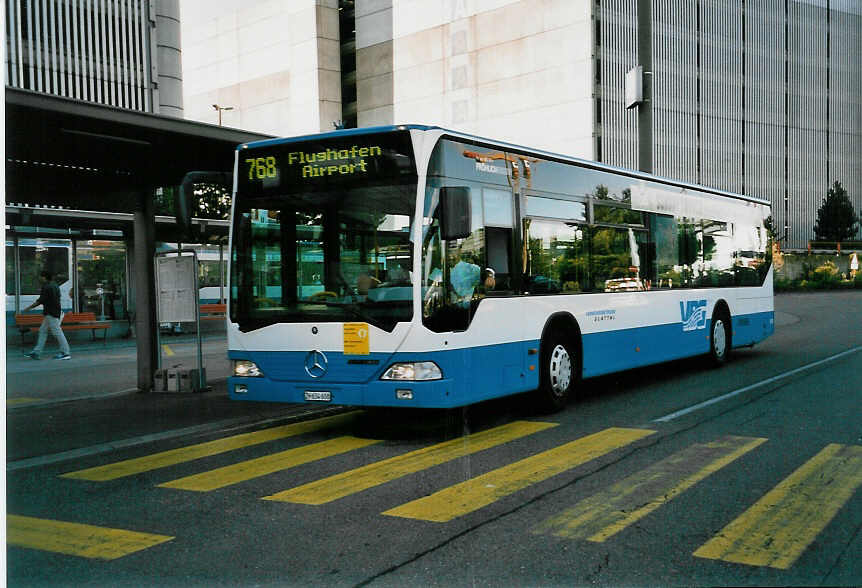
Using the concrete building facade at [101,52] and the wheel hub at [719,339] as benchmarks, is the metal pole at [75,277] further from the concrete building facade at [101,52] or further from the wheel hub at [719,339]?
the wheel hub at [719,339]

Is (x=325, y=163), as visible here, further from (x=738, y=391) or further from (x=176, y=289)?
(x=738, y=391)

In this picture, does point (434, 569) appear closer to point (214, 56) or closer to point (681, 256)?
point (681, 256)

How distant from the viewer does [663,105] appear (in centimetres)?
6062

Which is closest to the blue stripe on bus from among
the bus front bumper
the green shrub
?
the bus front bumper

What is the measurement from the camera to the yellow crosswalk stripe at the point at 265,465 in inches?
261

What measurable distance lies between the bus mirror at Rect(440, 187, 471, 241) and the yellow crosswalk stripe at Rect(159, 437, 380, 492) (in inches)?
86.0

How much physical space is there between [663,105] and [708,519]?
5916 cm

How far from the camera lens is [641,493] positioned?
591 centimetres

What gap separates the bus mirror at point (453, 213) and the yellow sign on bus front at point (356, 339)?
113 cm

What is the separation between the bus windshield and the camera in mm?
7719

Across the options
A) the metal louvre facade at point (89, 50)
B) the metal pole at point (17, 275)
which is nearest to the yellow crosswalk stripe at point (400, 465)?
the metal louvre facade at point (89, 50)

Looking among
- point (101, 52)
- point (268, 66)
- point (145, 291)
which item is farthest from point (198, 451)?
point (268, 66)

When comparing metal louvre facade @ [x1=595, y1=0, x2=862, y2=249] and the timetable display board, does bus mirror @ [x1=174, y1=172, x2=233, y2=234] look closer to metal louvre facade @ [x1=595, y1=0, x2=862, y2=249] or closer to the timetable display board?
the timetable display board

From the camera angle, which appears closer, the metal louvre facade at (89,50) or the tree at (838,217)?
the metal louvre facade at (89,50)
